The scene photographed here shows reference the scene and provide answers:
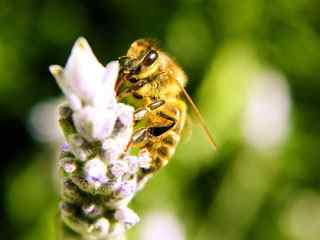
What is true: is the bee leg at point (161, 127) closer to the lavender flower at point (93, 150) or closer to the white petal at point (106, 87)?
the lavender flower at point (93, 150)

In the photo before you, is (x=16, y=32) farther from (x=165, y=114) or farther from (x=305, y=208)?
(x=165, y=114)

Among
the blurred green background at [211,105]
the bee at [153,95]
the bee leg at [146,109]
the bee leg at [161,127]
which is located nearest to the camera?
the bee leg at [146,109]

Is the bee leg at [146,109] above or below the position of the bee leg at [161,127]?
above

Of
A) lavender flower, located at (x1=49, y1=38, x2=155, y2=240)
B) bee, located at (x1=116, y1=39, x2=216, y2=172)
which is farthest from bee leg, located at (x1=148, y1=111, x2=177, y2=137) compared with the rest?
lavender flower, located at (x1=49, y1=38, x2=155, y2=240)

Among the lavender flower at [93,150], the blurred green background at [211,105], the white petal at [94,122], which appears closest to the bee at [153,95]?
the lavender flower at [93,150]

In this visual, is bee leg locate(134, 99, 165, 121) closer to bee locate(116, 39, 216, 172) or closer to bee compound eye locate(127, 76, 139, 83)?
bee locate(116, 39, 216, 172)

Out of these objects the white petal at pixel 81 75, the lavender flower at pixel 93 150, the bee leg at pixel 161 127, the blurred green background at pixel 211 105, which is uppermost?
the white petal at pixel 81 75

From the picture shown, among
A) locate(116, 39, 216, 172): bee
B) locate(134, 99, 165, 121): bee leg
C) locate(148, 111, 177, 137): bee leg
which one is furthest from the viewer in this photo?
locate(148, 111, 177, 137): bee leg

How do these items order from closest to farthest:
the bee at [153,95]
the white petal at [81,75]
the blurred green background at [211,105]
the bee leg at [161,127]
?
the white petal at [81,75] → the bee at [153,95] → the bee leg at [161,127] → the blurred green background at [211,105]
